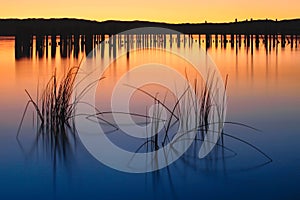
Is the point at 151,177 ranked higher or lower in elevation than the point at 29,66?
lower

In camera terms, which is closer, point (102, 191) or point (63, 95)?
point (102, 191)

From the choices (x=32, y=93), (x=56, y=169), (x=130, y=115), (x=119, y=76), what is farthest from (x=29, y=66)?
(x=56, y=169)

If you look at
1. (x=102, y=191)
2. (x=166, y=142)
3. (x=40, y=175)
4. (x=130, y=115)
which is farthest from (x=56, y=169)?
(x=130, y=115)

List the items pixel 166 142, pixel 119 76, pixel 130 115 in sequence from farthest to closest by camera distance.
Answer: pixel 119 76 → pixel 130 115 → pixel 166 142

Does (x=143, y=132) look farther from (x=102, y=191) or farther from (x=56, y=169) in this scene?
(x=102, y=191)

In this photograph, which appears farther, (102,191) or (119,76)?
(119,76)

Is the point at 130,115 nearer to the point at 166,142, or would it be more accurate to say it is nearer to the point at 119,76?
the point at 166,142

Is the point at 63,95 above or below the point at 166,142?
above

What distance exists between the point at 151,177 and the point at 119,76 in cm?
1172

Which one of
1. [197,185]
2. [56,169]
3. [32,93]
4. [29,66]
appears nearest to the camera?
[197,185]

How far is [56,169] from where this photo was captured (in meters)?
6.93

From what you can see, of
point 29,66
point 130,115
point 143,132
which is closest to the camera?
point 143,132

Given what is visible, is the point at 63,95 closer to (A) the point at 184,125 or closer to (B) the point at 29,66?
(A) the point at 184,125

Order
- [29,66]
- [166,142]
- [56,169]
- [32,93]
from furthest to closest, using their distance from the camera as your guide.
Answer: [29,66]
[32,93]
[166,142]
[56,169]
